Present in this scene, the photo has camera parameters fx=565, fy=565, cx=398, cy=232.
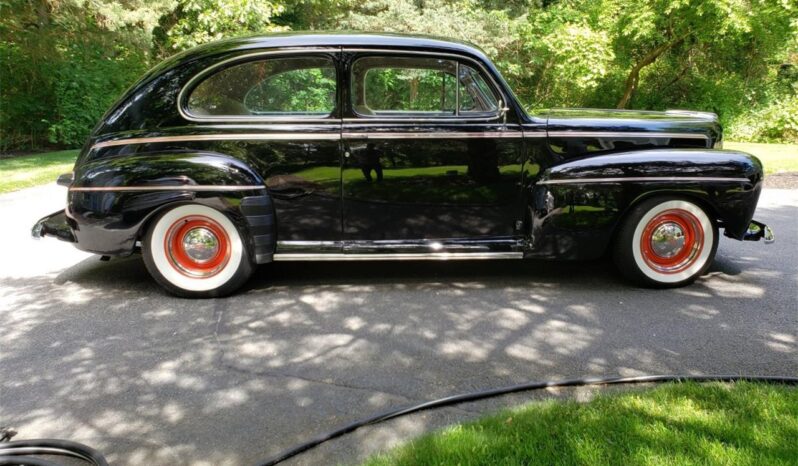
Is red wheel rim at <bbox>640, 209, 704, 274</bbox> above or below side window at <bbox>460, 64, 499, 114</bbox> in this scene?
below

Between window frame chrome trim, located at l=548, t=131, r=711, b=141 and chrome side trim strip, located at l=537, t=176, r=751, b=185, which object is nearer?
chrome side trim strip, located at l=537, t=176, r=751, b=185

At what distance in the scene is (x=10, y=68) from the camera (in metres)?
15.1

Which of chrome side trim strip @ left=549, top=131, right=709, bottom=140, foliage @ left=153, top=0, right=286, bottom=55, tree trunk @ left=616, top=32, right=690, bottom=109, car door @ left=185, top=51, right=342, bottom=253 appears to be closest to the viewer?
car door @ left=185, top=51, right=342, bottom=253

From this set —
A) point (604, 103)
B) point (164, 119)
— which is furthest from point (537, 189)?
point (604, 103)

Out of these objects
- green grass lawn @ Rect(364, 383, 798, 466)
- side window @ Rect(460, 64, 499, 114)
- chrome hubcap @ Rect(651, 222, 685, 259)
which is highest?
side window @ Rect(460, 64, 499, 114)

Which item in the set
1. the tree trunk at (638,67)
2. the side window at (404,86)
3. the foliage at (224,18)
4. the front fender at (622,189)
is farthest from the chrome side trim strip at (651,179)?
the tree trunk at (638,67)

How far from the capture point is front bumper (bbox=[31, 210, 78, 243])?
13.3ft

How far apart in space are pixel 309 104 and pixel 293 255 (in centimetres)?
110

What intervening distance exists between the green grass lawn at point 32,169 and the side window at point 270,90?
6288 millimetres

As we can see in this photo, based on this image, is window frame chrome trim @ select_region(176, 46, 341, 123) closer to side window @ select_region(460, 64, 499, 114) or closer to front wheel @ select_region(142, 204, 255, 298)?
front wheel @ select_region(142, 204, 255, 298)

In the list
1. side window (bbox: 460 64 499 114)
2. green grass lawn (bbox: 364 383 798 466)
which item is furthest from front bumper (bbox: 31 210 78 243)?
green grass lawn (bbox: 364 383 798 466)

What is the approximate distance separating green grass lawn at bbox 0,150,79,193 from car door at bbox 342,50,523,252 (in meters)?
7.05

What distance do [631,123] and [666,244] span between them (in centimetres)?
92

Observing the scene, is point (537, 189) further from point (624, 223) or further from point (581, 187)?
point (624, 223)
